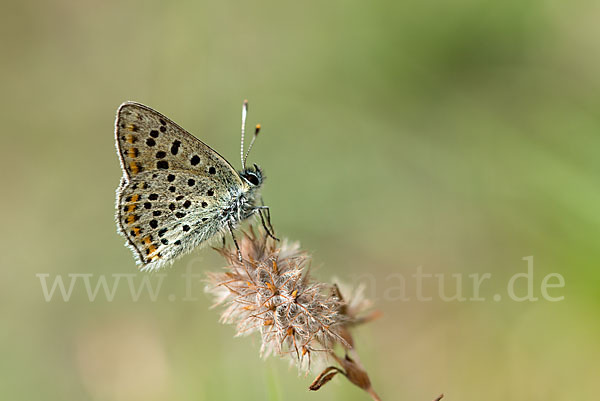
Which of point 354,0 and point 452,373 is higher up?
point 354,0

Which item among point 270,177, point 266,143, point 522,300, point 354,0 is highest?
point 354,0

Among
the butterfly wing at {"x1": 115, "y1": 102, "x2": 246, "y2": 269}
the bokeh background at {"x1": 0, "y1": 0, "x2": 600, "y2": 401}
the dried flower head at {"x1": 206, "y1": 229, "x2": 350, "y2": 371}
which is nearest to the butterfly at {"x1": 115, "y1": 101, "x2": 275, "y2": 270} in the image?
the butterfly wing at {"x1": 115, "y1": 102, "x2": 246, "y2": 269}

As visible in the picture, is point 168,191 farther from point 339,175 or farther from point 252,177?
point 339,175

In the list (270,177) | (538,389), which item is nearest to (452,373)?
(538,389)

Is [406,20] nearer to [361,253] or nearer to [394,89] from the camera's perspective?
[394,89]

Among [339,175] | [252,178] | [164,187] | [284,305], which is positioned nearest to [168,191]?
[164,187]

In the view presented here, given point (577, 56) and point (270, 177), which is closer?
point (577, 56)

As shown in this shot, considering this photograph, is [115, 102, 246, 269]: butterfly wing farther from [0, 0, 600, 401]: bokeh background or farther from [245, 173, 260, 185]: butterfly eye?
[0, 0, 600, 401]: bokeh background
